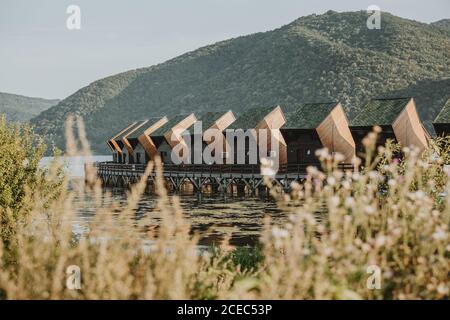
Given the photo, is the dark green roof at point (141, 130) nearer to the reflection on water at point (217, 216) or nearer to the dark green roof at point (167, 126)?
the dark green roof at point (167, 126)

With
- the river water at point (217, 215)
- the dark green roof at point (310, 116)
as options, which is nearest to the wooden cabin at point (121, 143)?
the river water at point (217, 215)

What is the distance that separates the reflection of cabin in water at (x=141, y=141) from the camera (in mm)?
54406

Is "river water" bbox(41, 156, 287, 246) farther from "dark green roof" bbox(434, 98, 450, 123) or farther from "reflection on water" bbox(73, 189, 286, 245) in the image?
"dark green roof" bbox(434, 98, 450, 123)

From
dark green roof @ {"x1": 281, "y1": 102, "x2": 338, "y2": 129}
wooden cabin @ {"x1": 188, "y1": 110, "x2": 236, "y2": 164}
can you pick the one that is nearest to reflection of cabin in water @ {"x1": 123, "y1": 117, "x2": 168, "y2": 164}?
wooden cabin @ {"x1": 188, "y1": 110, "x2": 236, "y2": 164}

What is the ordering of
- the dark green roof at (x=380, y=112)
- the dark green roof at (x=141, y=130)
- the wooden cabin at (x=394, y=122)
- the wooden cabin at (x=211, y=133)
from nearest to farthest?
1. the wooden cabin at (x=394, y=122)
2. the dark green roof at (x=380, y=112)
3. the wooden cabin at (x=211, y=133)
4. the dark green roof at (x=141, y=130)

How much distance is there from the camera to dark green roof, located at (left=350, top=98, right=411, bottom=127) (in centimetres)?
3584

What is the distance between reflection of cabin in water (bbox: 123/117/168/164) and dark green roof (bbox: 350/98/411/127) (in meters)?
23.4

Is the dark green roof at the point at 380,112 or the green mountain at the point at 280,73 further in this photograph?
the green mountain at the point at 280,73

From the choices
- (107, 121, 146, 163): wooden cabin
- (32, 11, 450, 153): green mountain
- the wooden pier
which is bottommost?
the wooden pier

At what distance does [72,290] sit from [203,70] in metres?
174

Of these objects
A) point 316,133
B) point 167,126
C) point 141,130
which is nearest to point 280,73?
point 141,130

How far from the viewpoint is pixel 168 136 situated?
50688mm

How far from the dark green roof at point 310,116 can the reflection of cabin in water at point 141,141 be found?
59.6 ft

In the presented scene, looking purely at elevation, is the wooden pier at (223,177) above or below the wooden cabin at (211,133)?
below
